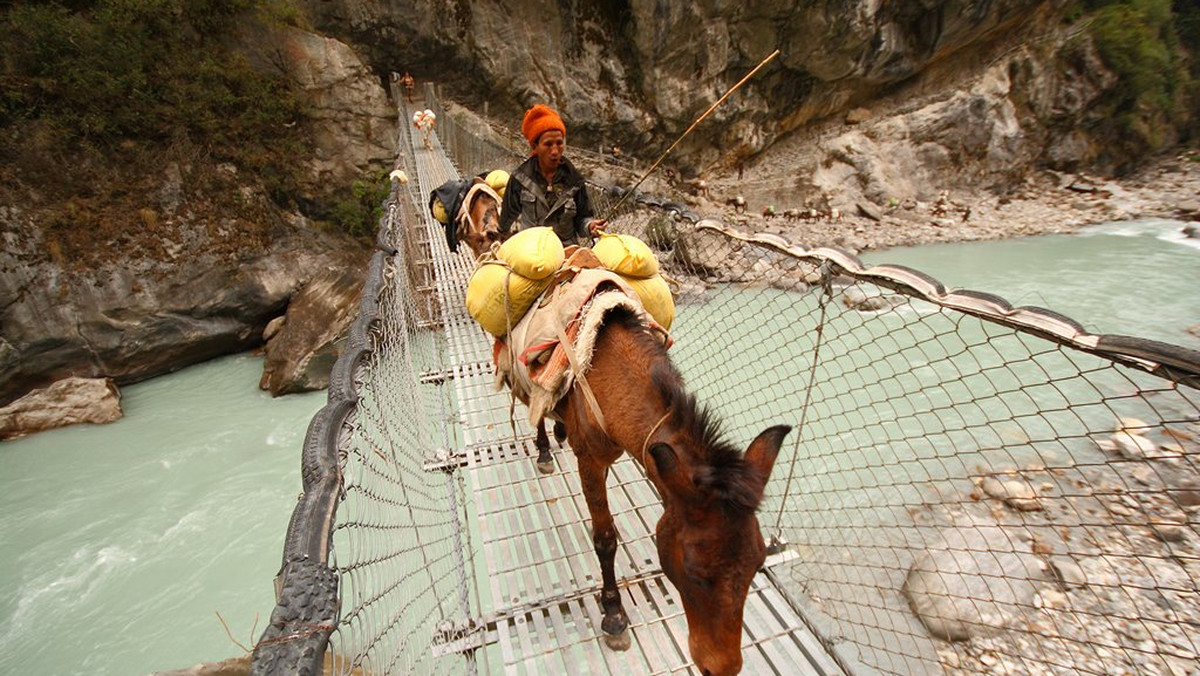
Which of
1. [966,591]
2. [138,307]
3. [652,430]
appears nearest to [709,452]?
[652,430]

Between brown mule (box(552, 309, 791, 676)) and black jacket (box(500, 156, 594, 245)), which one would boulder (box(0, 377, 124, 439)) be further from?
brown mule (box(552, 309, 791, 676))

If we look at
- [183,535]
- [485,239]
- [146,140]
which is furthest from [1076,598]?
[146,140]

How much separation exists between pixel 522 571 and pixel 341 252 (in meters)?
9.24

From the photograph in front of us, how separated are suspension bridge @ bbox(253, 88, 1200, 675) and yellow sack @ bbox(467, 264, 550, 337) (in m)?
0.41

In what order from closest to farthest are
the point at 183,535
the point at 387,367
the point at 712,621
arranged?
the point at 712,621 → the point at 387,367 → the point at 183,535

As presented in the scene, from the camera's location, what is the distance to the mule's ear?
1144 mm

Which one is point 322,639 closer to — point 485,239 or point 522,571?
point 522,571

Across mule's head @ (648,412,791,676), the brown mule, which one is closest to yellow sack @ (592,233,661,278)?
the brown mule

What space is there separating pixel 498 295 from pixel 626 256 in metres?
0.54

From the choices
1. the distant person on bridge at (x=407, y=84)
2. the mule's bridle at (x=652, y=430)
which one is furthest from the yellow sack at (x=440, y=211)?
the distant person on bridge at (x=407, y=84)

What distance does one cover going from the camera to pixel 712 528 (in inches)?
42.3

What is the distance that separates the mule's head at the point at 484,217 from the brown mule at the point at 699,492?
2.48 m

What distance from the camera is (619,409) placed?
142 centimetres

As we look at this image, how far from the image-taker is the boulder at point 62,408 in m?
6.19
